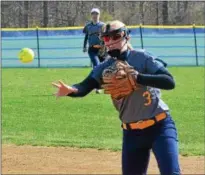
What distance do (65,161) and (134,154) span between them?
3.22m

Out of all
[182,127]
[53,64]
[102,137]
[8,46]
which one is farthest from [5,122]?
[8,46]

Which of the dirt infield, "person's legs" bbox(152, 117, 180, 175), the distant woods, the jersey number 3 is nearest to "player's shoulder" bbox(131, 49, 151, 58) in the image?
the jersey number 3

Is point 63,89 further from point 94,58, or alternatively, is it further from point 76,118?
point 94,58

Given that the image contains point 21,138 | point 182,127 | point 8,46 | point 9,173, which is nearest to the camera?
point 9,173

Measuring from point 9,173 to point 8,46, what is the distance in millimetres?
22326

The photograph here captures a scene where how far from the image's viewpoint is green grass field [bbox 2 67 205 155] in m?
9.35

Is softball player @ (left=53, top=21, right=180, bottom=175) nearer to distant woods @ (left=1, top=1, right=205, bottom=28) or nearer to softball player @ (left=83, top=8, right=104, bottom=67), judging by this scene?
softball player @ (left=83, top=8, right=104, bottom=67)

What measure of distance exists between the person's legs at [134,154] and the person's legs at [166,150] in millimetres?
131

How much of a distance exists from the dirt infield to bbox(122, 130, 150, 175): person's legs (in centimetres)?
246

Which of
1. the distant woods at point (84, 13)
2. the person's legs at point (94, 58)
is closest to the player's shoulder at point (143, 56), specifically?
the person's legs at point (94, 58)

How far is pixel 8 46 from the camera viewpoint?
2920 cm

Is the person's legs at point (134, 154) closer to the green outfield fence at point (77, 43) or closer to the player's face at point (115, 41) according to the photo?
the player's face at point (115, 41)

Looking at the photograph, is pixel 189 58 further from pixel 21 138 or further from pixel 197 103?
pixel 21 138

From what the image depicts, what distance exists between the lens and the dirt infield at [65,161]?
7543 mm
